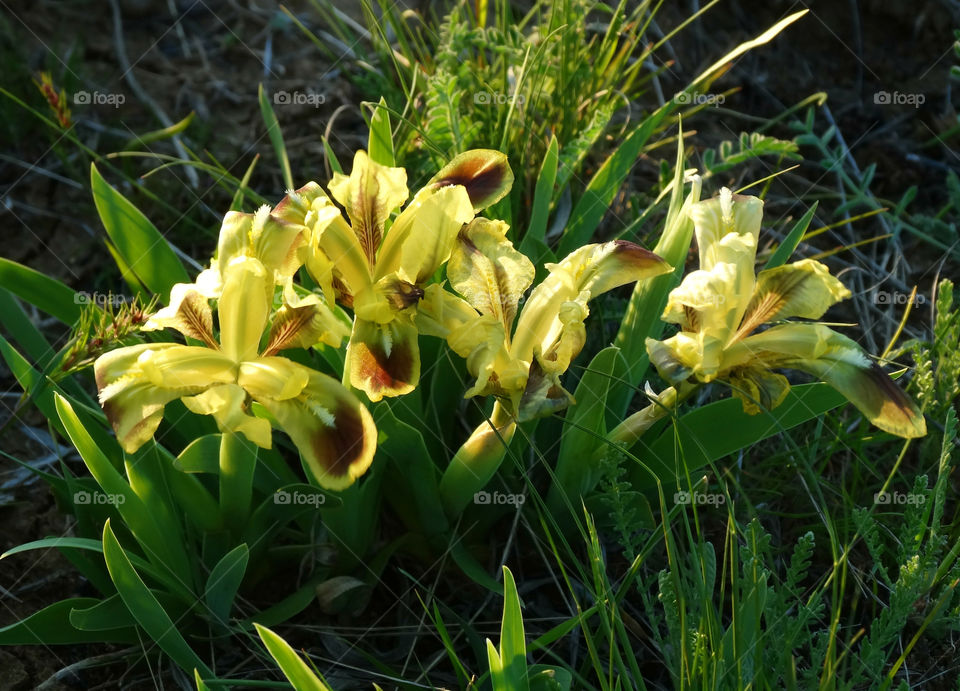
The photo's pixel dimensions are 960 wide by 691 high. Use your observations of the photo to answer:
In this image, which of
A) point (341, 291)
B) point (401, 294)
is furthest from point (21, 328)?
point (401, 294)

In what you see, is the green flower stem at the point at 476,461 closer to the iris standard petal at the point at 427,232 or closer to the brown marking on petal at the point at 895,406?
the iris standard petal at the point at 427,232

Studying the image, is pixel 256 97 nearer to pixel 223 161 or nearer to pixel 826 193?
pixel 223 161

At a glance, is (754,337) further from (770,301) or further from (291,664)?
(291,664)

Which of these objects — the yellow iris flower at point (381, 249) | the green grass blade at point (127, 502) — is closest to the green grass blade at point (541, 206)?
the yellow iris flower at point (381, 249)

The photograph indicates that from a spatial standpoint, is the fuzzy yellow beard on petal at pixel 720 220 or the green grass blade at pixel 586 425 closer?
the fuzzy yellow beard on petal at pixel 720 220

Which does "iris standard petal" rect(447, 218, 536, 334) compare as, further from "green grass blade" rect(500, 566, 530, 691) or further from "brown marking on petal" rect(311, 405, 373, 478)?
"green grass blade" rect(500, 566, 530, 691)

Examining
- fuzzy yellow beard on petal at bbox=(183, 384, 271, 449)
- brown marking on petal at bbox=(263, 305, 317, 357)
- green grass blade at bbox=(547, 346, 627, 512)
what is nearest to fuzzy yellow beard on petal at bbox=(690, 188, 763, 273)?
green grass blade at bbox=(547, 346, 627, 512)

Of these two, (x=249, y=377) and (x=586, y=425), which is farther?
(x=586, y=425)
